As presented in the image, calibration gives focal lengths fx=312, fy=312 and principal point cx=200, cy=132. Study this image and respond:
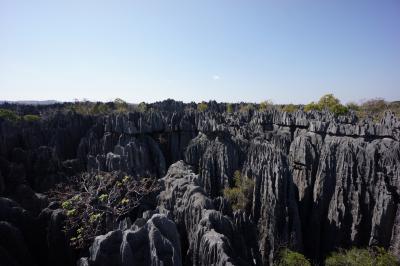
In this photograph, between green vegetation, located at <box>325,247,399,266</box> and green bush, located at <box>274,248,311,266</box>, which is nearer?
green vegetation, located at <box>325,247,399,266</box>

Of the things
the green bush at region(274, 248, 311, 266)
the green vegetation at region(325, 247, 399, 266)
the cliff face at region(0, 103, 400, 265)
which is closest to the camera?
the cliff face at region(0, 103, 400, 265)

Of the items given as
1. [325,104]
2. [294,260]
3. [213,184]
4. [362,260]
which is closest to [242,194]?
[213,184]

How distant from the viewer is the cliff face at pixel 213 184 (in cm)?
1342

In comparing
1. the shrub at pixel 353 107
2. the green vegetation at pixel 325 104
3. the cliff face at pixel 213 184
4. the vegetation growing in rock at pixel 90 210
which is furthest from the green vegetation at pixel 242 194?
the shrub at pixel 353 107

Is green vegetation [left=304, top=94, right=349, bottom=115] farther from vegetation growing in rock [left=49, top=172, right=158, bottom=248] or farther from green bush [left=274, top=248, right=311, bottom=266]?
vegetation growing in rock [left=49, top=172, right=158, bottom=248]

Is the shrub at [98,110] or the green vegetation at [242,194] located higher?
the shrub at [98,110]

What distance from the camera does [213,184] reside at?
3284cm

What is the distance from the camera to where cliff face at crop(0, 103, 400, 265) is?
13.4 meters

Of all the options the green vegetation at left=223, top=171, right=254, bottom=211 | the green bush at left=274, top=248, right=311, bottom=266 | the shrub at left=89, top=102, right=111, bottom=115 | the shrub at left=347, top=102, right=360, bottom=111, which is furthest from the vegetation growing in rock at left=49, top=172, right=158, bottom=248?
the shrub at left=347, top=102, right=360, bottom=111

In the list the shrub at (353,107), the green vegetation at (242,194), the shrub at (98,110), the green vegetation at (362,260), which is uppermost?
the shrub at (353,107)

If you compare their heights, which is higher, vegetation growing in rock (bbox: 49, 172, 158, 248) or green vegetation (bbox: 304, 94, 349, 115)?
green vegetation (bbox: 304, 94, 349, 115)

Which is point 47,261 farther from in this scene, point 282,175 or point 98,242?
point 282,175

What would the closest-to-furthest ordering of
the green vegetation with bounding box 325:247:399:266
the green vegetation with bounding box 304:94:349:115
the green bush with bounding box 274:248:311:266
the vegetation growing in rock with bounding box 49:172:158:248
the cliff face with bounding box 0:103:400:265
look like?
1. the cliff face with bounding box 0:103:400:265
2. the vegetation growing in rock with bounding box 49:172:158:248
3. the green vegetation with bounding box 325:247:399:266
4. the green bush with bounding box 274:248:311:266
5. the green vegetation with bounding box 304:94:349:115

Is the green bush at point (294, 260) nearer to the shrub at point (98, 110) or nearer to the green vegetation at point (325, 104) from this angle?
the green vegetation at point (325, 104)
